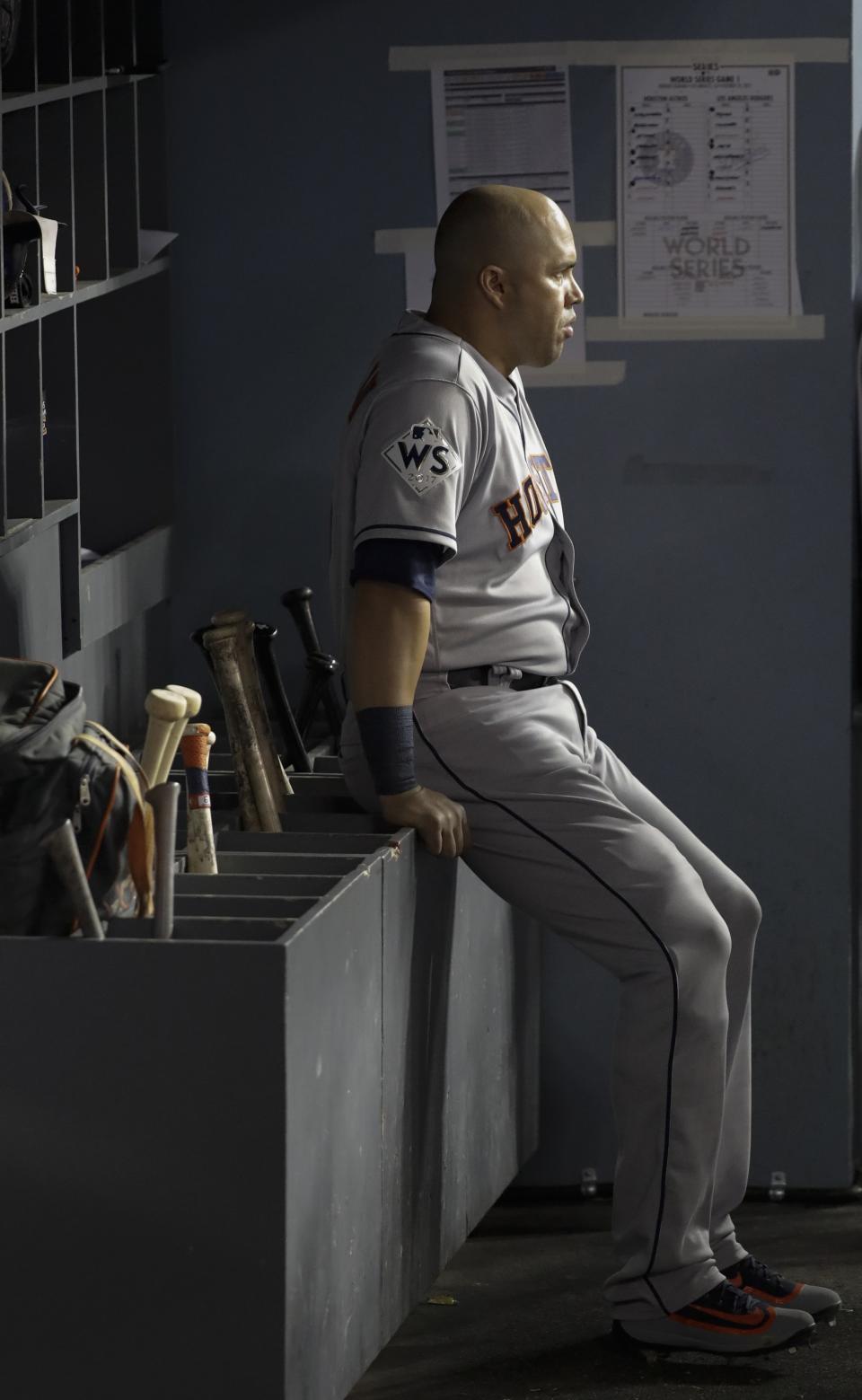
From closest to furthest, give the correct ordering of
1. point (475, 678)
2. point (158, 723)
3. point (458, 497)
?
point (158, 723) → point (458, 497) → point (475, 678)

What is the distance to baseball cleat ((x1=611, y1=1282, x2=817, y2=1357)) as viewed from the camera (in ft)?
10.0

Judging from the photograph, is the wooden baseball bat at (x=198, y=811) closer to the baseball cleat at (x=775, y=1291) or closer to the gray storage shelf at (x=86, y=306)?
the gray storage shelf at (x=86, y=306)

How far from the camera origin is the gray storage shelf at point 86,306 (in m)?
3.00

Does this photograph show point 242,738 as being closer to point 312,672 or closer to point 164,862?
point 312,672

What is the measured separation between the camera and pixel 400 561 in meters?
2.83

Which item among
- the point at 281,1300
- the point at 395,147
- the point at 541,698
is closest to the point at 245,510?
the point at 395,147

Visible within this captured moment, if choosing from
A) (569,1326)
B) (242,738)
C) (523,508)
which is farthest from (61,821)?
(569,1326)

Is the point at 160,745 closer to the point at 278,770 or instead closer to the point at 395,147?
the point at 278,770

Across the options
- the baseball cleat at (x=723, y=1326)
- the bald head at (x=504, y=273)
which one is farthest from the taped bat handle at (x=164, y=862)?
the baseball cleat at (x=723, y=1326)

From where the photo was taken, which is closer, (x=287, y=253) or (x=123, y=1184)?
A: (x=123, y=1184)

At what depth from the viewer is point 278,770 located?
319 cm

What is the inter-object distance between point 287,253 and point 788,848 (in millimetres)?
1486

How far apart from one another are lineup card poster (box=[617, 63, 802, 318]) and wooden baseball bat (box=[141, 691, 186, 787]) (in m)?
1.51

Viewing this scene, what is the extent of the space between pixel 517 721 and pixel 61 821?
872 millimetres
